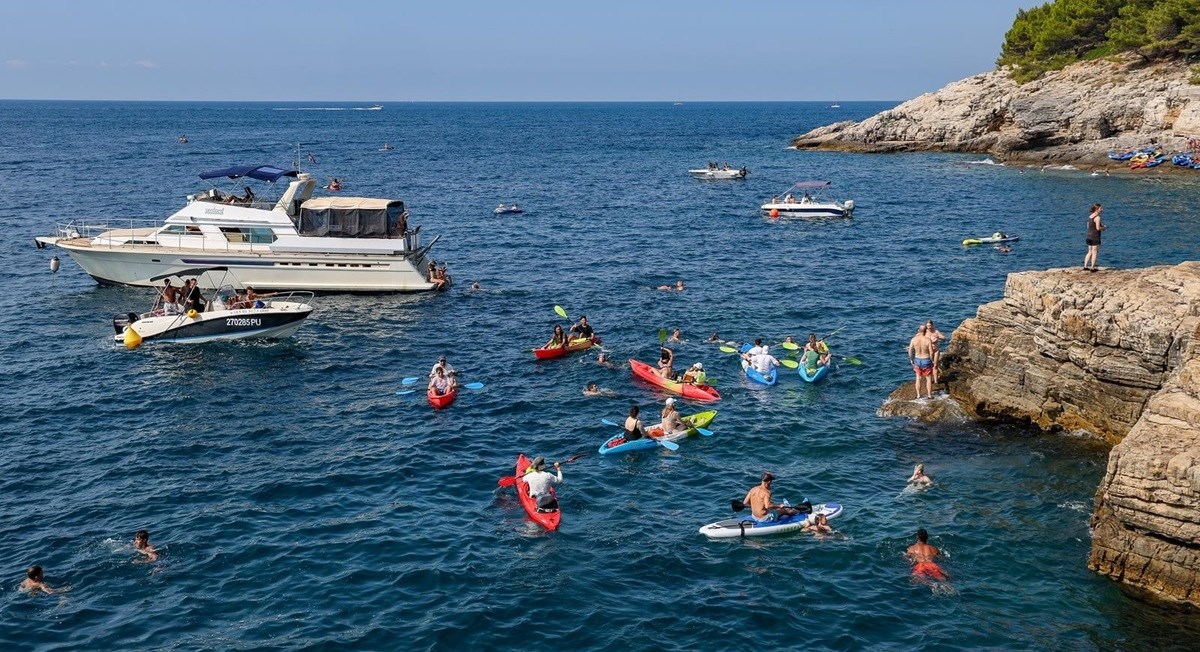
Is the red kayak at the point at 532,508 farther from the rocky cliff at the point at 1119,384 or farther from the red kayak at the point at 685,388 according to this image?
the rocky cliff at the point at 1119,384

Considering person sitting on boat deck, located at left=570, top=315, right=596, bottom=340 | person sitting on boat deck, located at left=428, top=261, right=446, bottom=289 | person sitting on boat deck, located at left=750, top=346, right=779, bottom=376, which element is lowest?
person sitting on boat deck, located at left=750, top=346, right=779, bottom=376

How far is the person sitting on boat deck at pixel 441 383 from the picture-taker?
109 feet

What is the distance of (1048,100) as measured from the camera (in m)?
94.1

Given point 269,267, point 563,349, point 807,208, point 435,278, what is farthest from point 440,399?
point 807,208

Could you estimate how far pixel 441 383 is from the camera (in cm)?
3356

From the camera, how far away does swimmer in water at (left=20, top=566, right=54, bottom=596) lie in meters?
21.1

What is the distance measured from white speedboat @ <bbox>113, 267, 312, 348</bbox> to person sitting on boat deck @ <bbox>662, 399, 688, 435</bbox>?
16751mm

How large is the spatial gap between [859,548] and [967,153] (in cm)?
9585

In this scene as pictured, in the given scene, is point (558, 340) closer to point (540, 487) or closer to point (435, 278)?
point (435, 278)

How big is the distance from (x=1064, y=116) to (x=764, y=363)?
71198 millimetres

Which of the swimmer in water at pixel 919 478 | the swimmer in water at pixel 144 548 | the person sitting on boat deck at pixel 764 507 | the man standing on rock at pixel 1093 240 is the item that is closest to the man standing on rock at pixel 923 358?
the man standing on rock at pixel 1093 240

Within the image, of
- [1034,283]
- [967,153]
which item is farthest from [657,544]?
[967,153]

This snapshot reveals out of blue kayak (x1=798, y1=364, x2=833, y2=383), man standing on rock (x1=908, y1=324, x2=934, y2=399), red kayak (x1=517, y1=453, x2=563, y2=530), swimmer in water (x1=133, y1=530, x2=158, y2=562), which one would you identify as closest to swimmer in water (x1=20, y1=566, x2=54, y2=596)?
swimmer in water (x1=133, y1=530, x2=158, y2=562)

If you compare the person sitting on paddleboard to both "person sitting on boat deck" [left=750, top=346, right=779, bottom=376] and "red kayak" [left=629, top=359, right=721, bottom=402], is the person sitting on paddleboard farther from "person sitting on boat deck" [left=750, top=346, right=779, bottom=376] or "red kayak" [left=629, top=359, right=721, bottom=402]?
"person sitting on boat deck" [left=750, top=346, right=779, bottom=376]
